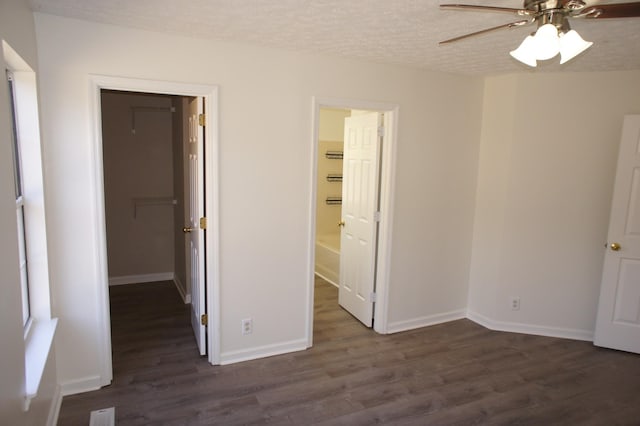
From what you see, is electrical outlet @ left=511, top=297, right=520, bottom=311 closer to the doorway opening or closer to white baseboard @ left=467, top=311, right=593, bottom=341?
white baseboard @ left=467, top=311, right=593, bottom=341

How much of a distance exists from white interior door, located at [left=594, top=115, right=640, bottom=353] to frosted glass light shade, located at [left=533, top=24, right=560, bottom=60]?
7.35 feet

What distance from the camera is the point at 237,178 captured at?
3107mm

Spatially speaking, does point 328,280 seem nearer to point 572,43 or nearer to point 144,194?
point 144,194

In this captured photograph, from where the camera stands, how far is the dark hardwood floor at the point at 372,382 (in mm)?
2660

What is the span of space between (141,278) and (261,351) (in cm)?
261

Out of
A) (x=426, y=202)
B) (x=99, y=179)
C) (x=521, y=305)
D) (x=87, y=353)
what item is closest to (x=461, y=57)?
(x=426, y=202)

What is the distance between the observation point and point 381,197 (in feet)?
12.5

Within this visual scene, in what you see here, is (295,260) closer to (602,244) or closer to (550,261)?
(550,261)

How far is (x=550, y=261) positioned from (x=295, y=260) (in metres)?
2.42

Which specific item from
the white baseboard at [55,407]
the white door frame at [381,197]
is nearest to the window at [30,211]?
the white baseboard at [55,407]

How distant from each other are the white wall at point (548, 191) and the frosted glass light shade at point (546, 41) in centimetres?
214

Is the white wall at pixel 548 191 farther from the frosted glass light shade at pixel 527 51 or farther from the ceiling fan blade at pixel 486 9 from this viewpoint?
the ceiling fan blade at pixel 486 9

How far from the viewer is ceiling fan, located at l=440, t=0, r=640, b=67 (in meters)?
1.71

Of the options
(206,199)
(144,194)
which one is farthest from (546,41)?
(144,194)
